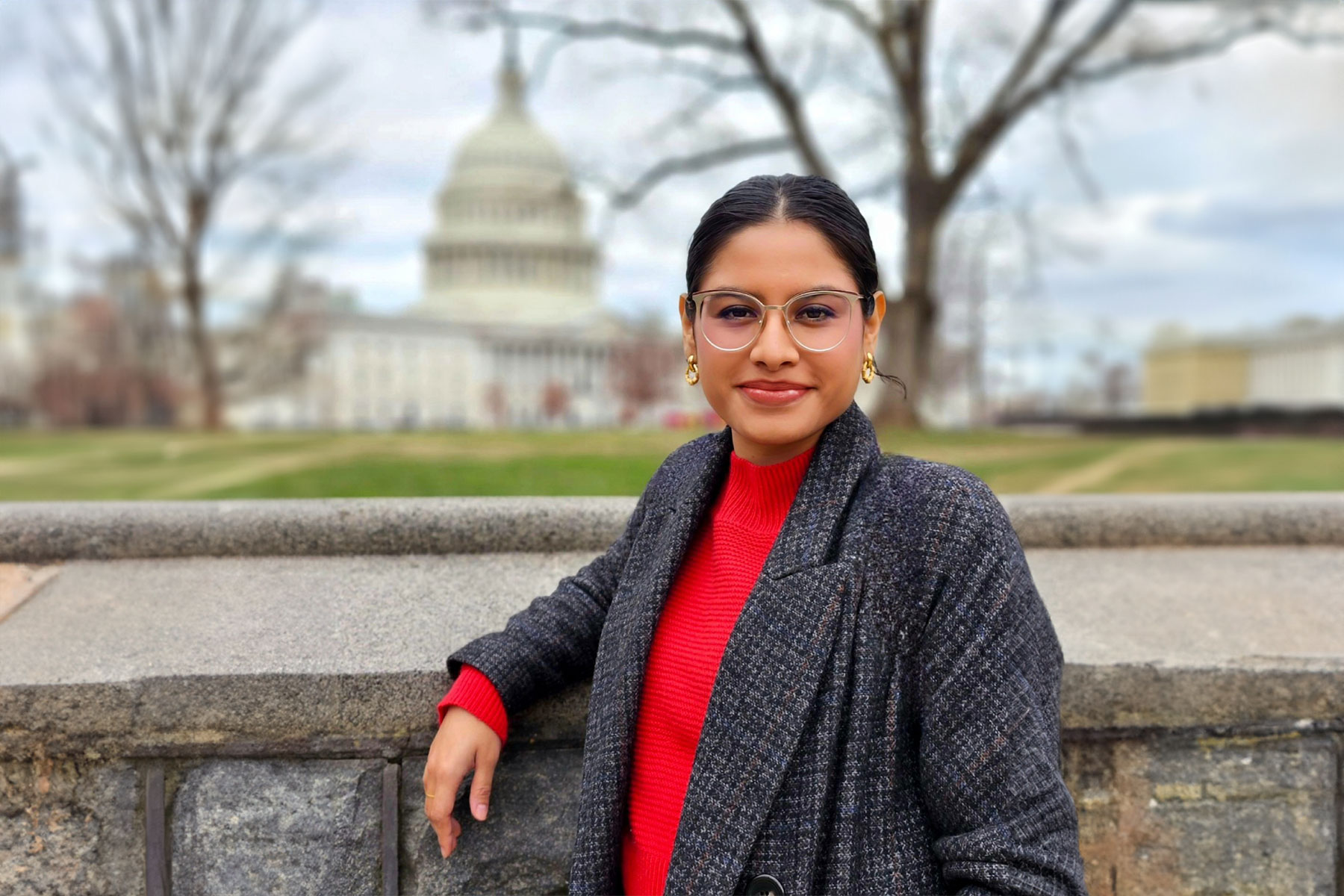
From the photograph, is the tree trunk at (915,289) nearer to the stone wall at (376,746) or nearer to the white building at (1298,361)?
the stone wall at (376,746)

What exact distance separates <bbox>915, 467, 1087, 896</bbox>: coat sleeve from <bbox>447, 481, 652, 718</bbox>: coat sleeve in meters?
0.61

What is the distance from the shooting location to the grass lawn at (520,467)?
5.30 meters

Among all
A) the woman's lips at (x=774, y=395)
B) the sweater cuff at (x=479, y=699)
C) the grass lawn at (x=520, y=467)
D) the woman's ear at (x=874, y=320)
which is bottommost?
the grass lawn at (x=520, y=467)

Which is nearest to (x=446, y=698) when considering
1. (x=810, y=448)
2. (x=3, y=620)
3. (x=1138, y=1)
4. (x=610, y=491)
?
(x=810, y=448)

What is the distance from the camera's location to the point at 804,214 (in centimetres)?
142

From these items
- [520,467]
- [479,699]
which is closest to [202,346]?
[520,467]

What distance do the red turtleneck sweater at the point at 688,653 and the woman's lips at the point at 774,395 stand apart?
0.09m

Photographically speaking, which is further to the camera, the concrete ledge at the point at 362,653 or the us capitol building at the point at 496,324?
the us capitol building at the point at 496,324

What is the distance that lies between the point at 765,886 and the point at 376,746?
3.01 ft

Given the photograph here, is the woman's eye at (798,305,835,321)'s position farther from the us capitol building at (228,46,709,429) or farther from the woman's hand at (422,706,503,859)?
the us capitol building at (228,46,709,429)

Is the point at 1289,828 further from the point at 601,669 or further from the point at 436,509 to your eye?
the point at 436,509

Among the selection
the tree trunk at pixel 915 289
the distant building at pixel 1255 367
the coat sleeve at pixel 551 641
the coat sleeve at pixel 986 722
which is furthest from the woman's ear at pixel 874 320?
the distant building at pixel 1255 367

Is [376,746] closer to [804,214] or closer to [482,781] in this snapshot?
[482,781]

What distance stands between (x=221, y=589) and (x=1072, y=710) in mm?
1800
